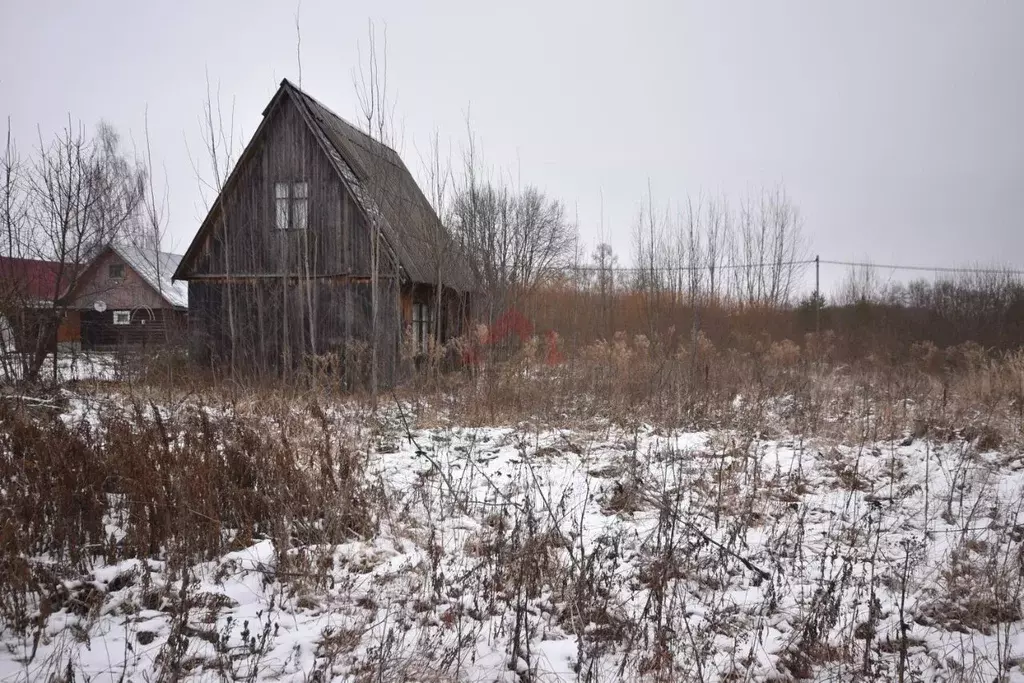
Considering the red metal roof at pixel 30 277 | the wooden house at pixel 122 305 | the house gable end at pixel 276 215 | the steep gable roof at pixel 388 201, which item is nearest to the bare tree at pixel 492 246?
the steep gable roof at pixel 388 201

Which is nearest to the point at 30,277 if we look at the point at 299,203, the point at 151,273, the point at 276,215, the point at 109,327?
the point at 276,215

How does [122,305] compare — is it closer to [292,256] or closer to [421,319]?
[292,256]

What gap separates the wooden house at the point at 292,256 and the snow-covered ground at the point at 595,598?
24.4 ft

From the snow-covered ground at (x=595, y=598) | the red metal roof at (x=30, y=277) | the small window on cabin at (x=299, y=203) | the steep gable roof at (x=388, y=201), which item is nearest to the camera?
the snow-covered ground at (x=595, y=598)

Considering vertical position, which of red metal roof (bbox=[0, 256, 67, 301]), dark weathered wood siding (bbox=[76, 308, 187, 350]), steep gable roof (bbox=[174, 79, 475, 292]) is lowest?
dark weathered wood siding (bbox=[76, 308, 187, 350])

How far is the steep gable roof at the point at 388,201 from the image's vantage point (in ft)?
29.3

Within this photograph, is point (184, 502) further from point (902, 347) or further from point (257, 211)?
→ point (902, 347)

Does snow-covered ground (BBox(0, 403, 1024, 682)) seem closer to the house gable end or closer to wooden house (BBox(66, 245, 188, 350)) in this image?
the house gable end

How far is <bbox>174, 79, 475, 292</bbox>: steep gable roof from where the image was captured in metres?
8.94

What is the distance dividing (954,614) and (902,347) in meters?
14.0

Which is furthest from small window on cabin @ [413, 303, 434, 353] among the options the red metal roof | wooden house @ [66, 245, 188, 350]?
wooden house @ [66, 245, 188, 350]

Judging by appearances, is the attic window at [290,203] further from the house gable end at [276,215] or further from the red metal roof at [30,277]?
the red metal roof at [30,277]

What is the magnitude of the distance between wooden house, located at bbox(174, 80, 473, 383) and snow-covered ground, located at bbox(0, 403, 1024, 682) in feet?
24.4

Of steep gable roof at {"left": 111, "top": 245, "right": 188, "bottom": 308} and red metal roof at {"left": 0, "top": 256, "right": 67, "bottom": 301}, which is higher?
steep gable roof at {"left": 111, "top": 245, "right": 188, "bottom": 308}
